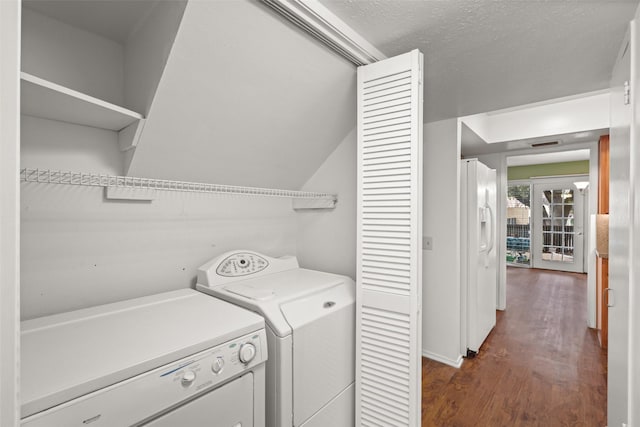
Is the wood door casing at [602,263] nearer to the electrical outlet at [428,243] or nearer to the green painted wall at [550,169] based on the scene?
the electrical outlet at [428,243]

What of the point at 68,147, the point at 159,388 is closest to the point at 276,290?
the point at 159,388

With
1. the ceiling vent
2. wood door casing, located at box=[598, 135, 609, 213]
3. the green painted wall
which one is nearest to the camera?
wood door casing, located at box=[598, 135, 609, 213]

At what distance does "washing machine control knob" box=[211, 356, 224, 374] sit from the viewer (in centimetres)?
107

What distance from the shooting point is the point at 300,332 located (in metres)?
1.36

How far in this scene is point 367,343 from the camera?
1.67 m

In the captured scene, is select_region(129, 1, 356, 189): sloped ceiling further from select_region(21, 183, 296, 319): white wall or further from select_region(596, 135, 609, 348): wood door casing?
select_region(596, 135, 609, 348): wood door casing

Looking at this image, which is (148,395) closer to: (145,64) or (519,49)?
(145,64)

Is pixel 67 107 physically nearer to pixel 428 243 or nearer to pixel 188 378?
pixel 188 378

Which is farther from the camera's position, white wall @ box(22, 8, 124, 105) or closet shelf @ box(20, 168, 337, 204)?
white wall @ box(22, 8, 124, 105)

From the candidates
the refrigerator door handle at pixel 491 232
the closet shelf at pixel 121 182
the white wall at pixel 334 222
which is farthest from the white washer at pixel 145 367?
the refrigerator door handle at pixel 491 232

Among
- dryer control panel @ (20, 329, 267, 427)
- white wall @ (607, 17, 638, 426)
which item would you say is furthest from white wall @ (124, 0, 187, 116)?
white wall @ (607, 17, 638, 426)

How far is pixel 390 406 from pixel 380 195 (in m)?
1.12

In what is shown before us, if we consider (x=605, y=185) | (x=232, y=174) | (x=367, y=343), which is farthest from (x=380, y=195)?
(x=605, y=185)

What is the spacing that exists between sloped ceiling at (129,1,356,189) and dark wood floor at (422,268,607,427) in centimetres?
210
